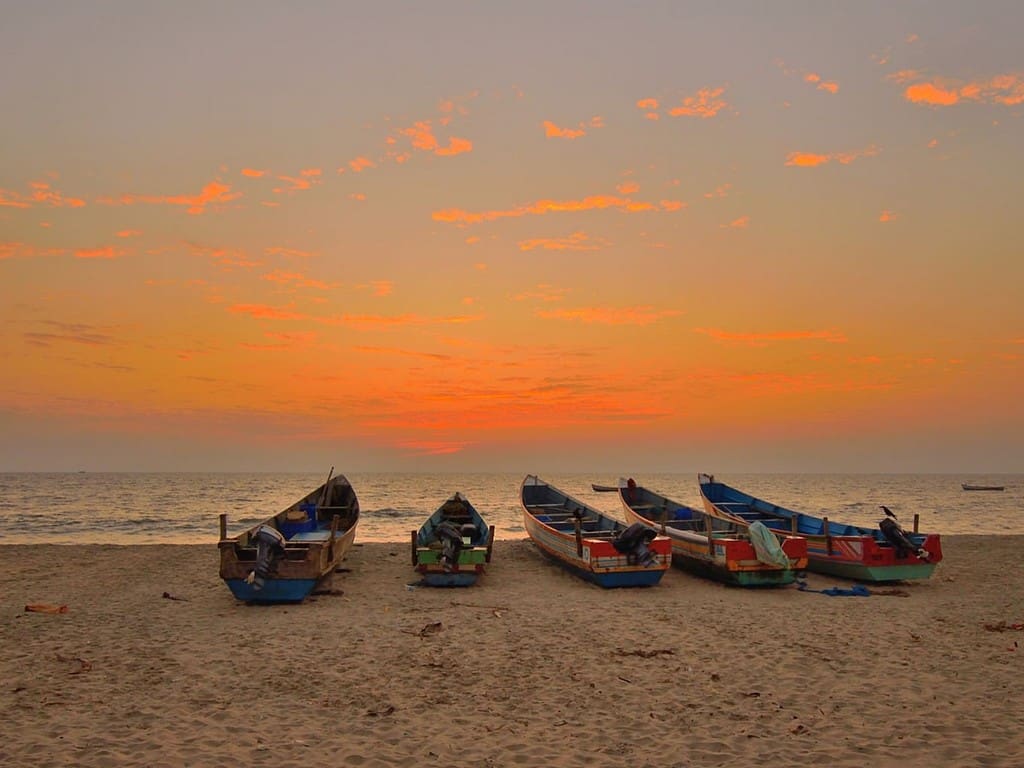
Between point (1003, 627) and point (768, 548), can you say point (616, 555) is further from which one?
point (1003, 627)

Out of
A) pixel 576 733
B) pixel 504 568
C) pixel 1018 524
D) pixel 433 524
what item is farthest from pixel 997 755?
pixel 1018 524

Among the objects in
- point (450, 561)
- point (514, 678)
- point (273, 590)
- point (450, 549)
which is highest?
point (450, 549)

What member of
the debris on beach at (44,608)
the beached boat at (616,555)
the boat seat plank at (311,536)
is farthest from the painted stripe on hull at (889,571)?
the debris on beach at (44,608)

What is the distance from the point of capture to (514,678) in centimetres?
853

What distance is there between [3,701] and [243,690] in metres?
2.59

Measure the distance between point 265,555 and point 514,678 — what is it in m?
Result: 6.33

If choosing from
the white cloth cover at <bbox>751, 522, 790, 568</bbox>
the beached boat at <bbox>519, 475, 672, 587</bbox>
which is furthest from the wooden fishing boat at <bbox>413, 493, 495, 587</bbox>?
the white cloth cover at <bbox>751, 522, 790, 568</bbox>

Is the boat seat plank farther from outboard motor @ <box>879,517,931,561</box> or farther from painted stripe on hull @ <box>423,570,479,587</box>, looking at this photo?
outboard motor @ <box>879,517,931,561</box>

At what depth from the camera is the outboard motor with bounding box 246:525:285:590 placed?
1244cm

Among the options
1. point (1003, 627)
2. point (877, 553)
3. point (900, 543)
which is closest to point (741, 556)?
point (877, 553)

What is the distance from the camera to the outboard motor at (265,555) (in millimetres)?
12438

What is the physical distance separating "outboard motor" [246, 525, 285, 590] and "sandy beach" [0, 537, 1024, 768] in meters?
0.62

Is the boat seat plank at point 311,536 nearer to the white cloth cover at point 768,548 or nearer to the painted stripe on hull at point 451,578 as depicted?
the painted stripe on hull at point 451,578

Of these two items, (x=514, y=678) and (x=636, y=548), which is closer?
(x=514, y=678)
